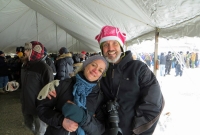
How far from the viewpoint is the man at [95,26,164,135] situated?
95cm

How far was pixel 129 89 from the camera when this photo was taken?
106 centimetres

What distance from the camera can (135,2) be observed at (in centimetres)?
135

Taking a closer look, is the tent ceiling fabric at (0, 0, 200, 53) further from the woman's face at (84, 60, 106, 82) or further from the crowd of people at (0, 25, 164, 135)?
the woman's face at (84, 60, 106, 82)

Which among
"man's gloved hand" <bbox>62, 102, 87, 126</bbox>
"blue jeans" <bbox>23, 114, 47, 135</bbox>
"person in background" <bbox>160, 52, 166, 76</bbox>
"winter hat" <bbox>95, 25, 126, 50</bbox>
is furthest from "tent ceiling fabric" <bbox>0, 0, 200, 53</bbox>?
"person in background" <bbox>160, 52, 166, 76</bbox>

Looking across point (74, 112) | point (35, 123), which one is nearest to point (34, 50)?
point (35, 123)

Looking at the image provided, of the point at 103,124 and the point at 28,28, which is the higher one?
the point at 28,28

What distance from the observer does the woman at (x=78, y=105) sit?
3.05ft

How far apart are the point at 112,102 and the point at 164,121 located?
268 centimetres

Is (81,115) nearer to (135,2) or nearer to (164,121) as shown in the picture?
(135,2)

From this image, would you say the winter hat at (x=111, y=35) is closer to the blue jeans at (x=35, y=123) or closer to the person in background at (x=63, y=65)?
the blue jeans at (x=35, y=123)

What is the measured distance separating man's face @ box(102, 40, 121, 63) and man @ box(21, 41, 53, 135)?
3.11ft

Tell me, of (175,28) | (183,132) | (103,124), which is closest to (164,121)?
(183,132)

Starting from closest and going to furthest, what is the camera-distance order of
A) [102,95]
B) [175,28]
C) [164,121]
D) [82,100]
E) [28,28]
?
[82,100] < [102,95] < [175,28] < [164,121] < [28,28]

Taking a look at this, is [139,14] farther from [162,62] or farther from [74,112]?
[162,62]
